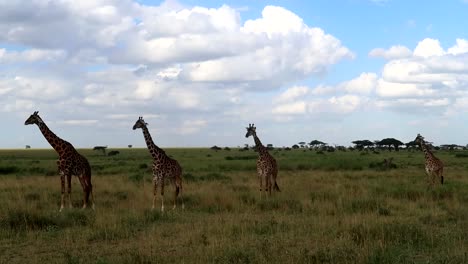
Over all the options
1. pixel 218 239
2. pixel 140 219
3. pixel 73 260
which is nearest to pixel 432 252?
pixel 218 239

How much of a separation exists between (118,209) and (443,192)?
1084cm

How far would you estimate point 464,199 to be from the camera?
16422 millimetres

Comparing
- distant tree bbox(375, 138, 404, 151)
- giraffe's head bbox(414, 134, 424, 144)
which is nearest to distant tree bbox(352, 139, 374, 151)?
distant tree bbox(375, 138, 404, 151)

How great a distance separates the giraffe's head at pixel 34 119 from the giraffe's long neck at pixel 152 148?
3.17 meters

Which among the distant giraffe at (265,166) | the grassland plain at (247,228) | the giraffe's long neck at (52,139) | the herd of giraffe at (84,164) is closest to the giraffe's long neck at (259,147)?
the distant giraffe at (265,166)

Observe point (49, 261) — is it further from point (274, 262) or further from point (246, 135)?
point (246, 135)

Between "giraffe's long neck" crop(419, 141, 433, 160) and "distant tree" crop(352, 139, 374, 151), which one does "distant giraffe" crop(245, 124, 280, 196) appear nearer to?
"giraffe's long neck" crop(419, 141, 433, 160)

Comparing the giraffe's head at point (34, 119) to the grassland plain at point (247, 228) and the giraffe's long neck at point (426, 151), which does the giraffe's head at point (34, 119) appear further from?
the giraffe's long neck at point (426, 151)

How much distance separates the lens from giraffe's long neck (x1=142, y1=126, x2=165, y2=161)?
628 inches

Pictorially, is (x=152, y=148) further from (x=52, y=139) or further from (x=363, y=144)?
(x=363, y=144)

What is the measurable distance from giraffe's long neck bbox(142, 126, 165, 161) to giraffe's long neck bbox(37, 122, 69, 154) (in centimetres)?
247

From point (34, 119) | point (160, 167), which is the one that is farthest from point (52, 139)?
point (160, 167)

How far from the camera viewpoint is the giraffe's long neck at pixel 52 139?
1552 centimetres

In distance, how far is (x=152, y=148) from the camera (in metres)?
16.2
